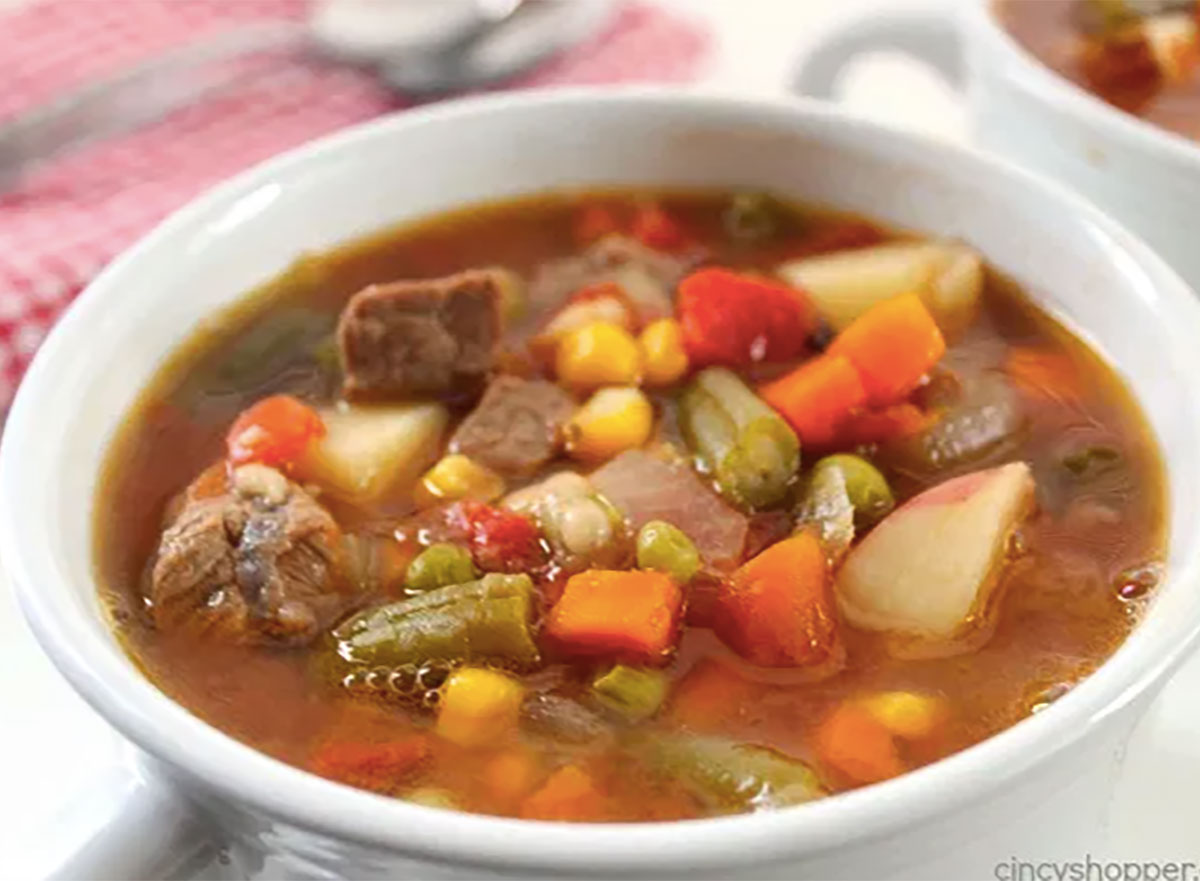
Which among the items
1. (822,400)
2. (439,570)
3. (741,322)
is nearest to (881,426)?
(822,400)

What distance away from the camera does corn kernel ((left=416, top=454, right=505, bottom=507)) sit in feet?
→ 4.83

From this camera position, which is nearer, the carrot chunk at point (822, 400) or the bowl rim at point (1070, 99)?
the carrot chunk at point (822, 400)

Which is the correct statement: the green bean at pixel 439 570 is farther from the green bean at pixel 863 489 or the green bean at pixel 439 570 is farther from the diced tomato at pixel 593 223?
the diced tomato at pixel 593 223

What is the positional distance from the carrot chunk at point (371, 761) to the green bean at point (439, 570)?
0.13 meters

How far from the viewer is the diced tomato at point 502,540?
1401mm

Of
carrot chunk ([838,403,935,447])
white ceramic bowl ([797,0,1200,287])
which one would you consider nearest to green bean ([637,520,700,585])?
carrot chunk ([838,403,935,447])

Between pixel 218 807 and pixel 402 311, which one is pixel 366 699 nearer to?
pixel 218 807

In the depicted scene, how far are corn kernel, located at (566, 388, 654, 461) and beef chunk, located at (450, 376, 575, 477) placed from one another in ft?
0.05

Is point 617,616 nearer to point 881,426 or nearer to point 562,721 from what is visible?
point 562,721

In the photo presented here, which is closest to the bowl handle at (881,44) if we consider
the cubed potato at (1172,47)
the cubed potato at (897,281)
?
the cubed potato at (1172,47)

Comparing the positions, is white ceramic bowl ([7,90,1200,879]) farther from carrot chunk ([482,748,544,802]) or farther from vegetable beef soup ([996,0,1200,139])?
vegetable beef soup ([996,0,1200,139])

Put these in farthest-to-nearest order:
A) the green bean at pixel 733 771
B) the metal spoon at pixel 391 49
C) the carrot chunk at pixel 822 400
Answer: the metal spoon at pixel 391 49
the carrot chunk at pixel 822 400
the green bean at pixel 733 771

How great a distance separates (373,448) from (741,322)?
1.11ft

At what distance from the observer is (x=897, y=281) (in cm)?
168
